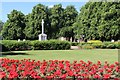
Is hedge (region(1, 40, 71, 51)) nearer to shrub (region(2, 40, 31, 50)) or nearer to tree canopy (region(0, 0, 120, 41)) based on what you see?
shrub (region(2, 40, 31, 50))

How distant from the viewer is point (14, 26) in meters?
58.2

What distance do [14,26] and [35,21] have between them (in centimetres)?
458

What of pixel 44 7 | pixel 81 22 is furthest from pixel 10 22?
pixel 81 22

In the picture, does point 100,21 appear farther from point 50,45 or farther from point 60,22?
point 60,22

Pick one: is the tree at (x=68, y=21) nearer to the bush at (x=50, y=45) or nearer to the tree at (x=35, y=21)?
the tree at (x=35, y=21)

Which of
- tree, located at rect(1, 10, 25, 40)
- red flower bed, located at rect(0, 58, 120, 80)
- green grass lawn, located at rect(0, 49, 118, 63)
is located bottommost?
green grass lawn, located at rect(0, 49, 118, 63)

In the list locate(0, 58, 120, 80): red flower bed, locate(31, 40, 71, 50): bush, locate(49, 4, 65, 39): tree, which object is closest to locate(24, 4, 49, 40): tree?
locate(49, 4, 65, 39): tree

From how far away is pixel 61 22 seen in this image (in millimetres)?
60531

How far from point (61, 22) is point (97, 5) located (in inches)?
573

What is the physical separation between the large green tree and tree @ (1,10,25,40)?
13.7 metres

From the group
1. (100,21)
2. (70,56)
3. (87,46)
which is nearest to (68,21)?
(100,21)

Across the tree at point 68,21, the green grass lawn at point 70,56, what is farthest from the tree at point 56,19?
the green grass lawn at point 70,56

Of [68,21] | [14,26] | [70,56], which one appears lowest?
[70,56]

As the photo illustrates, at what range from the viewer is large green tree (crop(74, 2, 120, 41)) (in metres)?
43.4
